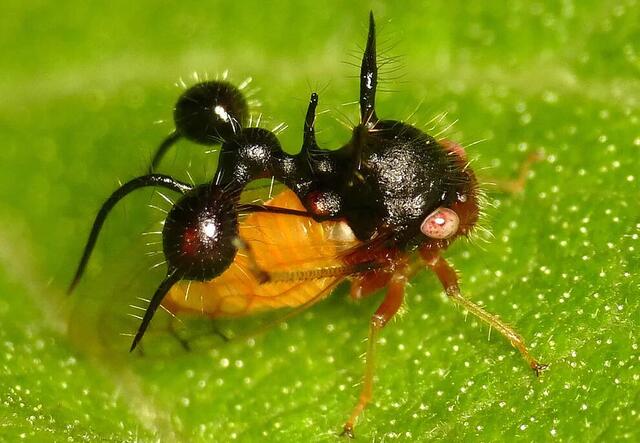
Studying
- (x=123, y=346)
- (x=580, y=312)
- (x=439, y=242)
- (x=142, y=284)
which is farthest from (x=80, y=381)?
(x=580, y=312)

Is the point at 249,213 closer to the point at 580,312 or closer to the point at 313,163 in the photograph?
the point at 313,163

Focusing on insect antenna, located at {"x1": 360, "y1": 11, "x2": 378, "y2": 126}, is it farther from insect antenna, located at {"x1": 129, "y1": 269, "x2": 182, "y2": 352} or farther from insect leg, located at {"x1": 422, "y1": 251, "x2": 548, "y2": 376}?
insect antenna, located at {"x1": 129, "y1": 269, "x2": 182, "y2": 352}

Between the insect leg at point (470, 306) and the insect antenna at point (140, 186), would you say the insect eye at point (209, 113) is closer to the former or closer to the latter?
the insect antenna at point (140, 186)

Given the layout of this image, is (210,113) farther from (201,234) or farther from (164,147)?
(201,234)

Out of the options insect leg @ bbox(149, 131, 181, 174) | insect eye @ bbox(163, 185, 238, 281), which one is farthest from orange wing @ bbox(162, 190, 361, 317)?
insect leg @ bbox(149, 131, 181, 174)

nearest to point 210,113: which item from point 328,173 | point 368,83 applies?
point 328,173

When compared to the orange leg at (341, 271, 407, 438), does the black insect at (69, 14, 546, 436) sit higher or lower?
higher

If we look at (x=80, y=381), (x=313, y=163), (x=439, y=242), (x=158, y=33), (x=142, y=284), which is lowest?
(x=80, y=381)
